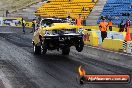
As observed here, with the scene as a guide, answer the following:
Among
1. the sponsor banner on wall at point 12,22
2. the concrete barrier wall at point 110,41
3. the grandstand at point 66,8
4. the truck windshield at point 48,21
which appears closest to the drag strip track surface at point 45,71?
the truck windshield at point 48,21

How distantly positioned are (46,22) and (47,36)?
5.50ft

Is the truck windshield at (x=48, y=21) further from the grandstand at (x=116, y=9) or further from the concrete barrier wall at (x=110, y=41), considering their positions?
the grandstand at (x=116, y=9)

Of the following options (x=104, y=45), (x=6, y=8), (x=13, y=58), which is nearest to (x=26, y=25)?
(x=6, y=8)

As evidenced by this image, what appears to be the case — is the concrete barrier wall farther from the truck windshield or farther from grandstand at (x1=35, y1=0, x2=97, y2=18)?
grandstand at (x1=35, y1=0, x2=97, y2=18)

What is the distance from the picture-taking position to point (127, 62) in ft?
52.7

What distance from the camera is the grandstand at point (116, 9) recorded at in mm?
40584

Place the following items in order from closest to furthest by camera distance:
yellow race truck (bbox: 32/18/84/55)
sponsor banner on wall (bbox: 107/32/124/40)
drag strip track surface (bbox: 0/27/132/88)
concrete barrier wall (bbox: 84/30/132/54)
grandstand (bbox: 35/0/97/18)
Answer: drag strip track surface (bbox: 0/27/132/88) < yellow race truck (bbox: 32/18/84/55) < concrete barrier wall (bbox: 84/30/132/54) < sponsor banner on wall (bbox: 107/32/124/40) < grandstand (bbox: 35/0/97/18)

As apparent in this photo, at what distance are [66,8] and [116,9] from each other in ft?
31.9

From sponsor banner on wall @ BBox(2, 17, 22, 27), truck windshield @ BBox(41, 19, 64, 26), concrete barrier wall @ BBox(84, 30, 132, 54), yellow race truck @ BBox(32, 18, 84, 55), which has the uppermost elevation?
truck windshield @ BBox(41, 19, 64, 26)

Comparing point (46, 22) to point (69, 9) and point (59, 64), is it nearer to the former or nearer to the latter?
point (59, 64)

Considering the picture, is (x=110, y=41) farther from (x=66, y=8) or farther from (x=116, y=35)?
(x=66, y=8)

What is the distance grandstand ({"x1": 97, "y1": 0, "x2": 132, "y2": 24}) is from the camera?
40.6 metres

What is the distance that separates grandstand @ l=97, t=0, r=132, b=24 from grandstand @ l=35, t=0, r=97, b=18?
316 centimetres

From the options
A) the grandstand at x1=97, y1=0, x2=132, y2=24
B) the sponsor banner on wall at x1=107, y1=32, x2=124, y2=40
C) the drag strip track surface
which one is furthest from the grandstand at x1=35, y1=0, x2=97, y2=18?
the drag strip track surface
